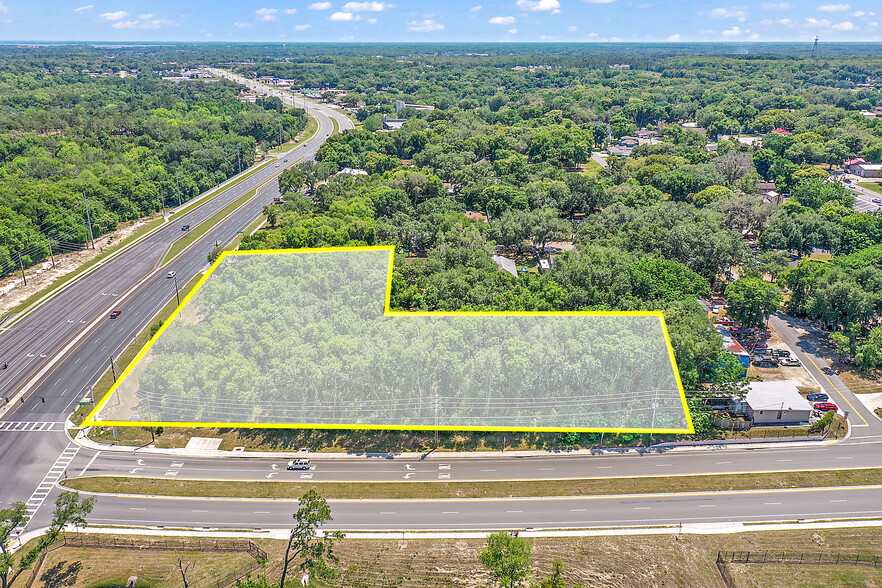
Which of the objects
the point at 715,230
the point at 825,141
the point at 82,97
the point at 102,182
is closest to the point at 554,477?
the point at 715,230

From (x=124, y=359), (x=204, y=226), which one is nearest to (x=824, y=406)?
(x=124, y=359)

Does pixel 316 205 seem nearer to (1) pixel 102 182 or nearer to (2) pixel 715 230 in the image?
(1) pixel 102 182

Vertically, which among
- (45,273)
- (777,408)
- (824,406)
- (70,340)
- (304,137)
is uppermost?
(304,137)

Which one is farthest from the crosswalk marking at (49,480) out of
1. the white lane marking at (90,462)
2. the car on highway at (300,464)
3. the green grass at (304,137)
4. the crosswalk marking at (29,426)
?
the green grass at (304,137)

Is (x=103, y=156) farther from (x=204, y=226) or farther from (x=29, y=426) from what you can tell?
(x=29, y=426)

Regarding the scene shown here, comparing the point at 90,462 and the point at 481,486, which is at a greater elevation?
the point at 90,462

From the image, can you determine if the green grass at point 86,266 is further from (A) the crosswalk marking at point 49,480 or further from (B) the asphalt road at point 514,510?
(B) the asphalt road at point 514,510

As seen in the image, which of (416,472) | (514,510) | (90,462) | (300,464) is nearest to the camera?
(514,510)
